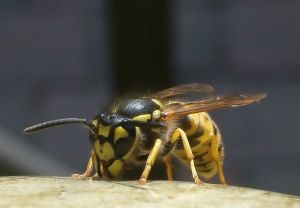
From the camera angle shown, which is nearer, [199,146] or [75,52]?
[199,146]

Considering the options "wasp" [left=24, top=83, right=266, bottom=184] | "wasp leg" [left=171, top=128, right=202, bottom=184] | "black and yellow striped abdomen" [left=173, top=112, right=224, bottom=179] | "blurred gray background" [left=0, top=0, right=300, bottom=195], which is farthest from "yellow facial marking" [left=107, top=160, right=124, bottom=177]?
"blurred gray background" [left=0, top=0, right=300, bottom=195]

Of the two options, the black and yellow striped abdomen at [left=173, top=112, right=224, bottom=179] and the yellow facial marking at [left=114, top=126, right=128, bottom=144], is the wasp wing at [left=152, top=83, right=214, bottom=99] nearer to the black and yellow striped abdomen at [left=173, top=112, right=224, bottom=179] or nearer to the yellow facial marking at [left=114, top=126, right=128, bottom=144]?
the black and yellow striped abdomen at [left=173, top=112, right=224, bottom=179]

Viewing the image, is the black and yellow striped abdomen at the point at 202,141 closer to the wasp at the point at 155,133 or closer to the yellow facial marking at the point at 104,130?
the wasp at the point at 155,133

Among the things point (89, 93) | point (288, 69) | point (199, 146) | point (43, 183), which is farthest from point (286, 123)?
point (43, 183)

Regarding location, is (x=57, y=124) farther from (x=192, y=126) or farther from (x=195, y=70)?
(x=195, y=70)

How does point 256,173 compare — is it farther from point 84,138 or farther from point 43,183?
point 43,183

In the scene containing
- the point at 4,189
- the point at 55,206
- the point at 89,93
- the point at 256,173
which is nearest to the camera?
the point at 55,206

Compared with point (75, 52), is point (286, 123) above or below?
below
